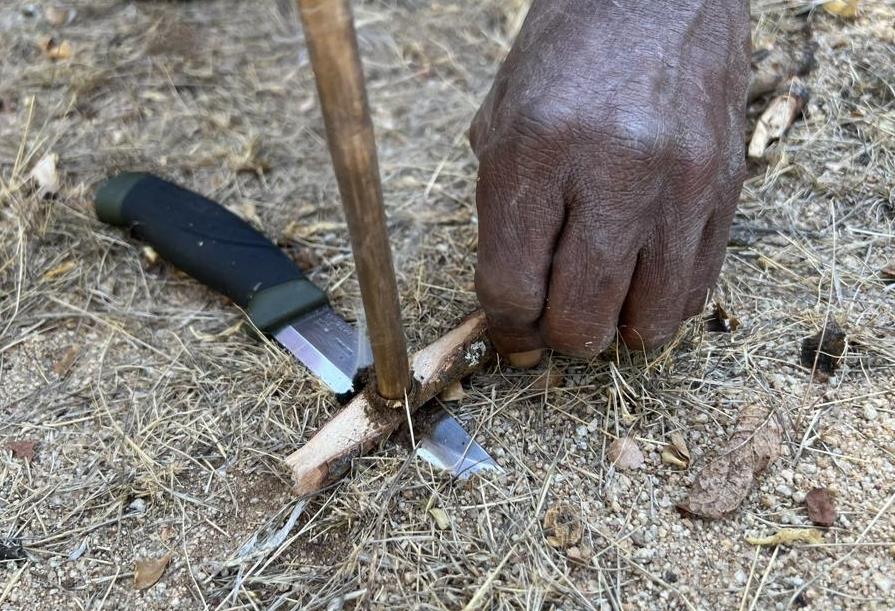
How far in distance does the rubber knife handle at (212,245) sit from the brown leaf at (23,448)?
41 cm

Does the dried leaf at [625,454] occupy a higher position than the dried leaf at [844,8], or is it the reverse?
the dried leaf at [844,8]

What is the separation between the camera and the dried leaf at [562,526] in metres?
1.03

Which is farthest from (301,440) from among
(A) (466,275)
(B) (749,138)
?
(B) (749,138)

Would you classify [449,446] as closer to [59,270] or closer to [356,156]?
[356,156]

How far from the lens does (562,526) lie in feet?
3.42

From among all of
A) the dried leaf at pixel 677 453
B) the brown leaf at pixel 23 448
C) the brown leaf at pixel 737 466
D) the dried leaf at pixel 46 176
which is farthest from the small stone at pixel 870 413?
the dried leaf at pixel 46 176

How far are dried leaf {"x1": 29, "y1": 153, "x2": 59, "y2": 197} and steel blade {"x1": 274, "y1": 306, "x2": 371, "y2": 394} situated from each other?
764 mm

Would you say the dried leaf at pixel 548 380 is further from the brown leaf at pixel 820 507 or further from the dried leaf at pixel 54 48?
the dried leaf at pixel 54 48

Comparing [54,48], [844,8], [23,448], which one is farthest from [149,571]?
[844,8]

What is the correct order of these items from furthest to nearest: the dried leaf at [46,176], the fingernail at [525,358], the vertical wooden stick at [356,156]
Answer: the dried leaf at [46,176], the fingernail at [525,358], the vertical wooden stick at [356,156]

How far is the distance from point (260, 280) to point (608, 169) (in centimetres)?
68

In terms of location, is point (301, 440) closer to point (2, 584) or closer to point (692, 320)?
point (2, 584)

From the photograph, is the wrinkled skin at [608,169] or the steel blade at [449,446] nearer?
the wrinkled skin at [608,169]

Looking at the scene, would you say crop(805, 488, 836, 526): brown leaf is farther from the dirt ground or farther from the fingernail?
the fingernail
